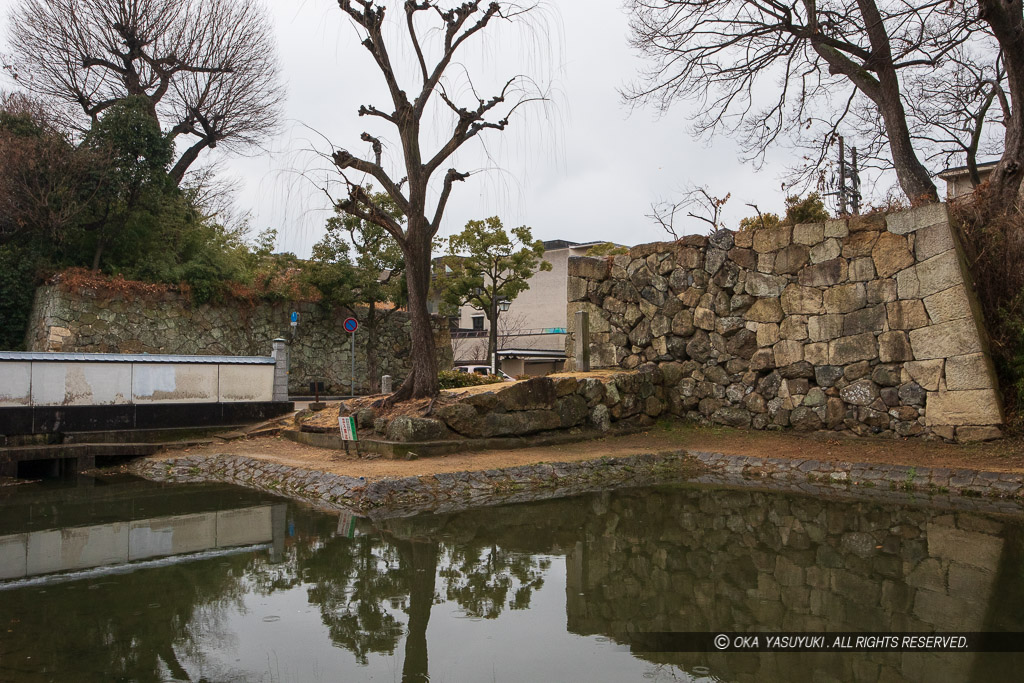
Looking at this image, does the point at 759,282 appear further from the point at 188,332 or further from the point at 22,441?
the point at 188,332

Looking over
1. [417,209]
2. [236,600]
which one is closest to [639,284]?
[417,209]

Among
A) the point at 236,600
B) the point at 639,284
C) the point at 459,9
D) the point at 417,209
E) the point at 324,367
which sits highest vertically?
the point at 459,9

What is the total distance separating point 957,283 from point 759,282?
120 inches

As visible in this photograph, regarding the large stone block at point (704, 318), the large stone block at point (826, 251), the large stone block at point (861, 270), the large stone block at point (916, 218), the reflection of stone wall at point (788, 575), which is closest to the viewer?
the reflection of stone wall at point (788, 575)

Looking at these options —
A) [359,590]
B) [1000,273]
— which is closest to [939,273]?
[1000,273]

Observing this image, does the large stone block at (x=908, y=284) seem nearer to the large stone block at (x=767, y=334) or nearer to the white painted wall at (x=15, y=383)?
the large stone block at (x=767, y=334)

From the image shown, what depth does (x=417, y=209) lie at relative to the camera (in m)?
11.9

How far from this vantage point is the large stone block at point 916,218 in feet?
34.5

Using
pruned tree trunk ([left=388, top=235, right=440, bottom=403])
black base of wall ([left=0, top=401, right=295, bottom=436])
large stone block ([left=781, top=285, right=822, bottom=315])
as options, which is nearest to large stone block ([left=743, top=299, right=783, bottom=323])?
large stone block ([left=781, top=285, right=822, bottom=315])

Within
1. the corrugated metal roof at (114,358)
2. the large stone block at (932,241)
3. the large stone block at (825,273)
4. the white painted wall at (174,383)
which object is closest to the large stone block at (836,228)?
the large stone block at (825,273)

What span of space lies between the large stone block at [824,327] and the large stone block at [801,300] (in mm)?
146

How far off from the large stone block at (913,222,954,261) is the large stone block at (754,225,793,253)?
199 cm

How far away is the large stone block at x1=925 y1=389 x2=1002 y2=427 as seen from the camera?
9773mm

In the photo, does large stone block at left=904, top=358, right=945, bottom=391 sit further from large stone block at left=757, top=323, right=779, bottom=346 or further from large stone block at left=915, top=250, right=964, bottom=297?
large stone block at left=757, top=323, right=779, bottom=346
